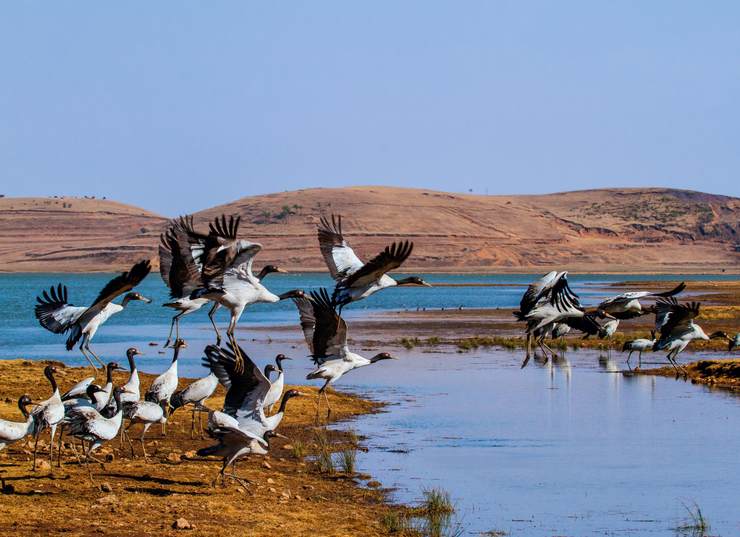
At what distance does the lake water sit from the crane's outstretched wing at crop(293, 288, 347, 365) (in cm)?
156

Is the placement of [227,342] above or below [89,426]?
above

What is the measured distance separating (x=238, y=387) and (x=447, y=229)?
470 feet

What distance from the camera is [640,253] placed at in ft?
498

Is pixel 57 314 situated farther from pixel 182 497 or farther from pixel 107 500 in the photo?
→ pixel 107 500

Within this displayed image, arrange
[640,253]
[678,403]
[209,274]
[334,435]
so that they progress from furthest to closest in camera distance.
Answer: [640,253] < [678,403] < [334,435] < [209,274]

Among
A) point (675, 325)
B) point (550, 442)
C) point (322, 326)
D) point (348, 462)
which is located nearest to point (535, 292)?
point (550, 442)

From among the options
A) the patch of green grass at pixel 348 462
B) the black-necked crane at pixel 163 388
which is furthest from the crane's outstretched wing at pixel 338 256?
the patch of green grass at pixel 348 462

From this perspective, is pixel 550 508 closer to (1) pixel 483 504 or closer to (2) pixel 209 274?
(1) pixel 483 504

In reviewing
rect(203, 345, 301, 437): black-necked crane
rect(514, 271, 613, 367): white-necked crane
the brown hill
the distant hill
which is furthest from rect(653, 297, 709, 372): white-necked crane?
the brown hill

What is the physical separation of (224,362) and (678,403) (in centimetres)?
1126

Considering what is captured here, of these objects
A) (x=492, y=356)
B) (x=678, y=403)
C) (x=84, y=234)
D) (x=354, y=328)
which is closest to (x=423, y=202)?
(x=84, y=234)

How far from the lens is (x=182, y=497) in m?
12.2

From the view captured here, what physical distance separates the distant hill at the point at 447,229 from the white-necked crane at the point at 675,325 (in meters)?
109

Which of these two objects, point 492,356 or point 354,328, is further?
point 354,328
